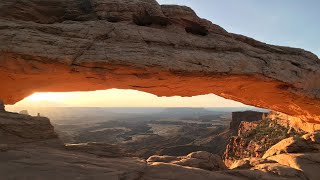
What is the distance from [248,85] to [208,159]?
624cm

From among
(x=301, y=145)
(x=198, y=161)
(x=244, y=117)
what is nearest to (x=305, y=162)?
(x=301, y=145)

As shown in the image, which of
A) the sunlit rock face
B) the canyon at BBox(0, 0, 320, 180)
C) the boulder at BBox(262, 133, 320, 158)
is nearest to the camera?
the canyon at BBox(0, 0, 320, 180)

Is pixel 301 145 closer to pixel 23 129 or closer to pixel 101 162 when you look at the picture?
pixel 101 162

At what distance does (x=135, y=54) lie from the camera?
15.9 metres

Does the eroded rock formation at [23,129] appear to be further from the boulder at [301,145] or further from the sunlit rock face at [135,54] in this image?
the boulder at [301,145]

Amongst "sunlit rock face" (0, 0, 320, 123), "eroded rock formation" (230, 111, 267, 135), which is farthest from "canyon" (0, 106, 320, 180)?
"eroded rock formation" (230, 111, 267, 135)

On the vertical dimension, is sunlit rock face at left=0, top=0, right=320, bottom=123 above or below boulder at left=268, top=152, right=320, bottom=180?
above

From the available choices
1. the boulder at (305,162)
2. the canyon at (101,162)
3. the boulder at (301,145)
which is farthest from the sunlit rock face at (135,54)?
the boulder at (305,162)

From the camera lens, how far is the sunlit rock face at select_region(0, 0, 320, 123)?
15258mm

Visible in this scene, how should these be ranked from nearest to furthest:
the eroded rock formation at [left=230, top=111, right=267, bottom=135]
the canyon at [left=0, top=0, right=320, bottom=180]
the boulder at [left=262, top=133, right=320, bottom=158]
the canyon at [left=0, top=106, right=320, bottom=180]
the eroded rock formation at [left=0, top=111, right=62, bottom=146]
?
the canyon at [left=0, top=106, right=320, bottom=180] < the canyon at [left=0, top=0, right=320, bottom=180] < the eroded rock formation at [left=0, top=111, right=62, bottom=146] < the boulder at [left=262, top=133, right=320, bottom=158] < the eroded rock formation at [left=230, top=111, right=267, bottom=135]

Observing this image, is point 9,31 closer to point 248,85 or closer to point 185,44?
point 185,44

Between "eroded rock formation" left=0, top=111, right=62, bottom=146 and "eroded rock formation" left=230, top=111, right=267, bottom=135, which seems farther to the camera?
"eroded rock formation" left=230, top=111, right=267, bottom=135

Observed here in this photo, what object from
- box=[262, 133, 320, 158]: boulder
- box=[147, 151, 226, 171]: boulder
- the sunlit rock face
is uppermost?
the sunlit rock face

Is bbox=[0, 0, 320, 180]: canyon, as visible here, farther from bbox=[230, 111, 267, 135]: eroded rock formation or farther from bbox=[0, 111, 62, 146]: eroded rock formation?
bbox=[230, 111, 267, 135]: eroded rock formation
